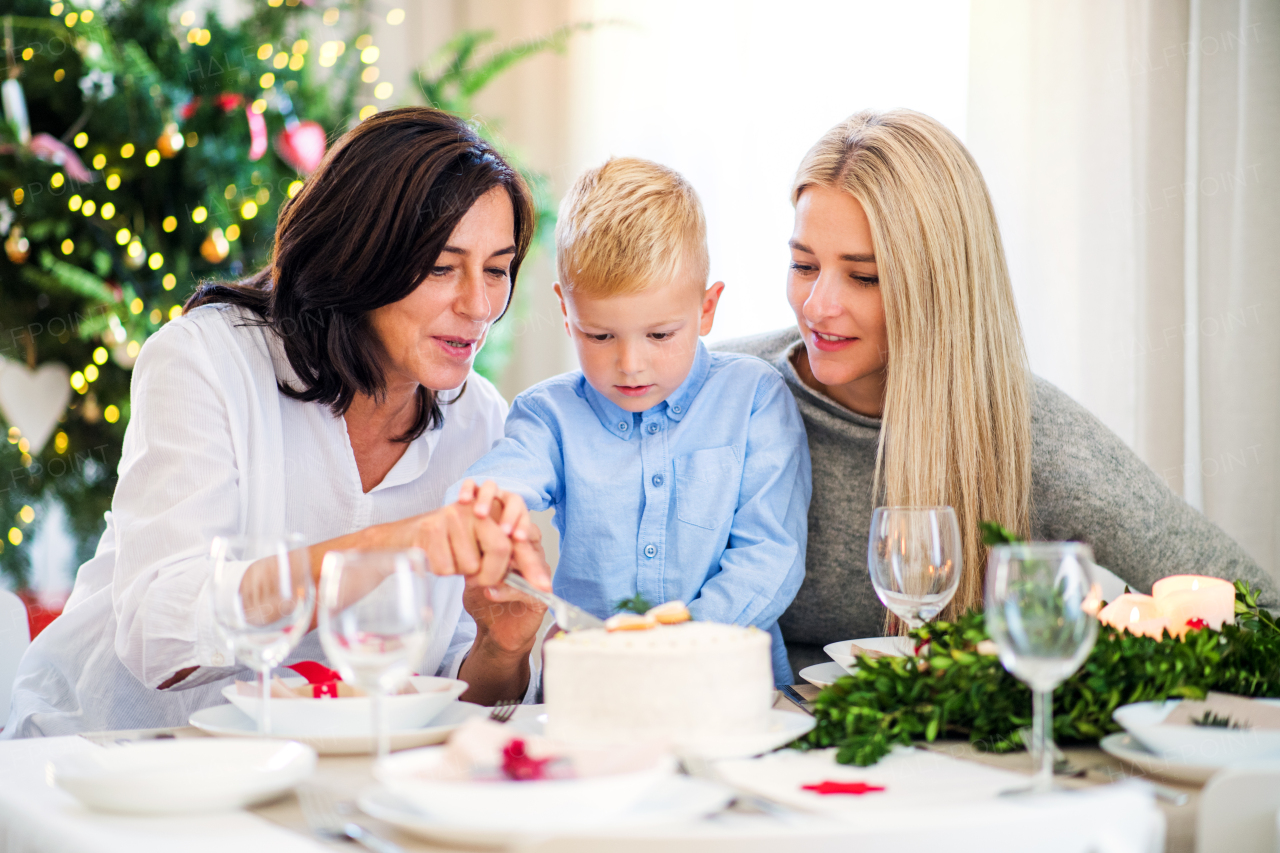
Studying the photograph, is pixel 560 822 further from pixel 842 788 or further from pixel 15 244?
pixel 15 244

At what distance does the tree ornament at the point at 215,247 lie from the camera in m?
3.18

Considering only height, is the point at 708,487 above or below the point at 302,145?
below

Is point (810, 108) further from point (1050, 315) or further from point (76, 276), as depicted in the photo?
point (76, 276)

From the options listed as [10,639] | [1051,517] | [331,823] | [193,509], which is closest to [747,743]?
[331,823]

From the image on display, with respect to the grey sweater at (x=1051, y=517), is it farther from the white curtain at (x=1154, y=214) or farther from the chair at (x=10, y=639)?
the chair at (x=10, y=639)

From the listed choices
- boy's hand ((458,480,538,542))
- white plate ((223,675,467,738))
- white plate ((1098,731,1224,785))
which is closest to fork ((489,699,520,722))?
white plate ((223,675,467,738))

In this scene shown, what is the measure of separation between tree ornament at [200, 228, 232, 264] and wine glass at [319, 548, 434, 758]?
8.18ft

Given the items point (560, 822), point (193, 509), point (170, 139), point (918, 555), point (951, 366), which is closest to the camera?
point (560, 822)

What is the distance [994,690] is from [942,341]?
85cm

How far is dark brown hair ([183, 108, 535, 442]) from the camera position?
175cm

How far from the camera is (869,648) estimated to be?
1517 mm

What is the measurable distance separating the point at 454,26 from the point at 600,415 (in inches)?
133

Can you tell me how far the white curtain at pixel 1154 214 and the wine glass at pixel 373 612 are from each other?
2145mm

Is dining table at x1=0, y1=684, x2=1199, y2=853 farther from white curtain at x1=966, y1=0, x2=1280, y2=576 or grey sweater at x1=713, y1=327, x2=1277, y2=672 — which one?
white curtain at x1=966, y1=0, x2=1280, y2=576
